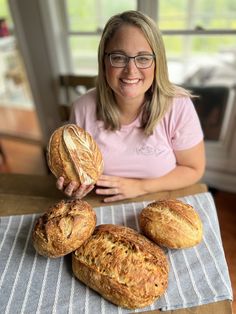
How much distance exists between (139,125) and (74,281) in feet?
1.85

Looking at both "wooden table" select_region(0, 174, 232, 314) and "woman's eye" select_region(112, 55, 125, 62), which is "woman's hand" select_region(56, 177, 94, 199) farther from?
"woman's eye" select_region(112, 55, 125, 62)

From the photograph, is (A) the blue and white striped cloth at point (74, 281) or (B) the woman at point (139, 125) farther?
(B) the woman at point (139, 125)

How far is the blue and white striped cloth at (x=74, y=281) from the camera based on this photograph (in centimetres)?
58

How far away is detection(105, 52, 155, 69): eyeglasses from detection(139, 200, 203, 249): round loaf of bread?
44cm

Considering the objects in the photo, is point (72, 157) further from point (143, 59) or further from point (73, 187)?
point (143, 59)

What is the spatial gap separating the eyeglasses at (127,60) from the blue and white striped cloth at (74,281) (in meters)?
0.49

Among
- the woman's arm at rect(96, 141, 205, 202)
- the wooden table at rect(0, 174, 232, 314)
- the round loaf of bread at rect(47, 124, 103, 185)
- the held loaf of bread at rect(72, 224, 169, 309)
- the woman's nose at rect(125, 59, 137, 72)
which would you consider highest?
the woman's nose at rect(125, 59, 137, 72)

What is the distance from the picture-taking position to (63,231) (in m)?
0.62

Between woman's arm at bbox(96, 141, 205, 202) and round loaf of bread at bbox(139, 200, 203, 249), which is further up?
round loaf of bread at bbox(139, 200, 203, 249)

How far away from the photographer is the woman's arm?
0.88 meters

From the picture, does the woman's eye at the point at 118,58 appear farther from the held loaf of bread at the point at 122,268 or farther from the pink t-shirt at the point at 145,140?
the held loaf of bread at the point at 122,268

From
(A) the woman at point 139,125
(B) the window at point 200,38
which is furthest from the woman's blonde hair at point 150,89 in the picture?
(B) the window at point 200,38

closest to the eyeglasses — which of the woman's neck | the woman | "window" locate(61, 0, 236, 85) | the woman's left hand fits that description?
the woman

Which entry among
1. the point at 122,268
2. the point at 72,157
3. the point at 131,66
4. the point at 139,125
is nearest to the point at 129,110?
the point at 139,125
